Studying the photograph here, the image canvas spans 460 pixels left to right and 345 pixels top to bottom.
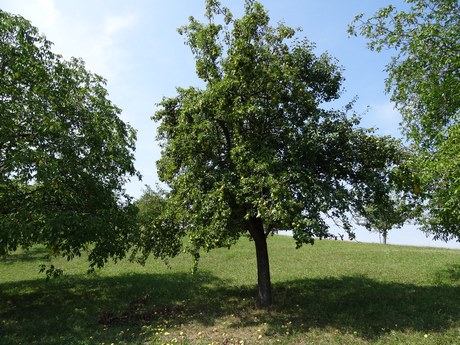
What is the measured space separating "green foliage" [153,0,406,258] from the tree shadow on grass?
3620 mm

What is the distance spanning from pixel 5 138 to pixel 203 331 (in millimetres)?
10644

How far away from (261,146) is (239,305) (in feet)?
24.9

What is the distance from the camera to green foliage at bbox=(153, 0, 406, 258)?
1301 centimetres

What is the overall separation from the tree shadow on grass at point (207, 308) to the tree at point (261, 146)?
223 cm

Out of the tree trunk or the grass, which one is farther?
the tree trunk

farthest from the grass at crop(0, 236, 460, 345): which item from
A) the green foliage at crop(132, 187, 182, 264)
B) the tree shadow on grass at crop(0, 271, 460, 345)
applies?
the green foliage at crop(132, 187, 182, 264)

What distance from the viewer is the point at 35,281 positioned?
23609 mm

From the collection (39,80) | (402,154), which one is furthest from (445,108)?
(39,80)

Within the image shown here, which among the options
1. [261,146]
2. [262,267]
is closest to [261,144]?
[261,146]

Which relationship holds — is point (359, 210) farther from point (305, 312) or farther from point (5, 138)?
point (5, 138)

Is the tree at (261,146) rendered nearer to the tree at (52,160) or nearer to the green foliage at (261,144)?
the green foliage at (261,144)

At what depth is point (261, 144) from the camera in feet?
45.8

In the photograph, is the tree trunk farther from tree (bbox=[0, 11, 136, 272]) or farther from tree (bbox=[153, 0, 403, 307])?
tree (bbox=[0, 11, 136, 272])

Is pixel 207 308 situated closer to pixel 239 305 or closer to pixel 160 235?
pixel 239 305
